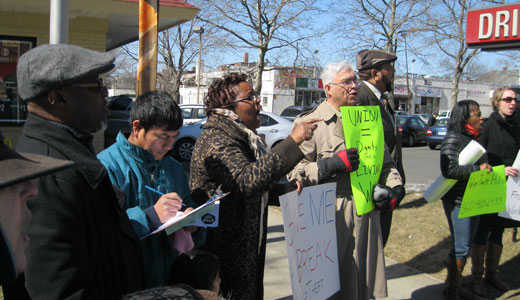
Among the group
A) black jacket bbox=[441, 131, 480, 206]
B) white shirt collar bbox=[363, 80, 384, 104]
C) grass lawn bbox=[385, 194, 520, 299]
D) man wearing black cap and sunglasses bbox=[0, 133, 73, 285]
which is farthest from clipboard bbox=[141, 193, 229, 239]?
grass lawn bbox=[385, 194, 520, 299]

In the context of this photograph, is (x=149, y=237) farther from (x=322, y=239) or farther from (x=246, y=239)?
(x=322, y=239)

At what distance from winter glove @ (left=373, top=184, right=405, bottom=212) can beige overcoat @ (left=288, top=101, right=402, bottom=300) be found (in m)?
0.10

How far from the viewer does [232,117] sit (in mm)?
2443

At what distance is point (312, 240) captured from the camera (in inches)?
107

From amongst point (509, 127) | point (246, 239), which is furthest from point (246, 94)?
point (509, 127)

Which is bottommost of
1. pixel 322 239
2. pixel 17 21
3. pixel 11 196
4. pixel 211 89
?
pixel 322 239

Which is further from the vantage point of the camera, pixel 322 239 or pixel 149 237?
pixel 322 239

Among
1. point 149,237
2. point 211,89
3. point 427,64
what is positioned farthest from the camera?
point 427,64

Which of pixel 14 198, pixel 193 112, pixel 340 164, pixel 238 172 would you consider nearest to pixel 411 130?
pixel 193 112

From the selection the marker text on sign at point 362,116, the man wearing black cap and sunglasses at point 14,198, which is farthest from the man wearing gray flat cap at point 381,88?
the man wearing black cap and sunglasses at point 14,198

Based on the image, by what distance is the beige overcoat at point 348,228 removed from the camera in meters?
3.01

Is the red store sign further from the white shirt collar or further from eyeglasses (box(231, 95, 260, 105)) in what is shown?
eyeglasses (box(231, 95, 260, 105))

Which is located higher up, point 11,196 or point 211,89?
point 211,89

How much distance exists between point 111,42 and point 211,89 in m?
13.3
